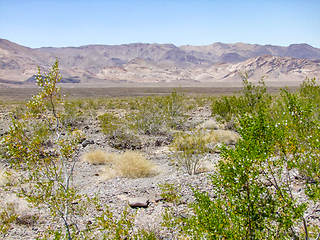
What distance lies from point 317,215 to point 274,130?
250 centimetres

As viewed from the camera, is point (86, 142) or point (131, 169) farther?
point (86, 142)

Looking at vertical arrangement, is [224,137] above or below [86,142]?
above

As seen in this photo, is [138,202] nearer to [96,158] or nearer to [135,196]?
[135,196]

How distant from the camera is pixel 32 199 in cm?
436

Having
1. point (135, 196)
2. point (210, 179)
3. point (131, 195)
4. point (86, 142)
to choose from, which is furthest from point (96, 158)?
point (210, 179)

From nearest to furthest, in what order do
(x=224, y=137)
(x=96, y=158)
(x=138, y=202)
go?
1. (x=138, y=202)
2. (x=96, y=158)
3. (x=224, y=137)

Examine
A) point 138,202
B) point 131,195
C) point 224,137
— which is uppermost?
point 224,137

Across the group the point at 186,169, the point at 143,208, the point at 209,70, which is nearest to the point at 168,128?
the point at 186,169

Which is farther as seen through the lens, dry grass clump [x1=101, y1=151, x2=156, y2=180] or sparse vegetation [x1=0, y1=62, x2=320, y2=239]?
dry grass clump [x1=101, y1=151, x2=156, y2=180]

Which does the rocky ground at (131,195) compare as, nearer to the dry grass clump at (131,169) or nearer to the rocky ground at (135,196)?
the rocky ground at (135,196)

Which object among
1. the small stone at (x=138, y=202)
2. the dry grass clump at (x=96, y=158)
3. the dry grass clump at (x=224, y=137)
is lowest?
the dry grass clump at (x=96, y=158)

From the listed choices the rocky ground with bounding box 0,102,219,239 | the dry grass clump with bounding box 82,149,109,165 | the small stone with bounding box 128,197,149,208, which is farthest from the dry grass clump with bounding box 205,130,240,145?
the small stone with bounding box 128,197,149,208

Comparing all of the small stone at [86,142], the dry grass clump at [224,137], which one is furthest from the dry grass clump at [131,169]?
the dry grass clump at [224,137]

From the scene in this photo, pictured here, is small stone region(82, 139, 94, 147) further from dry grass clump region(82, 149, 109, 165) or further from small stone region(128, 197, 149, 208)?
small stone region(128, 197, 149, 208)
